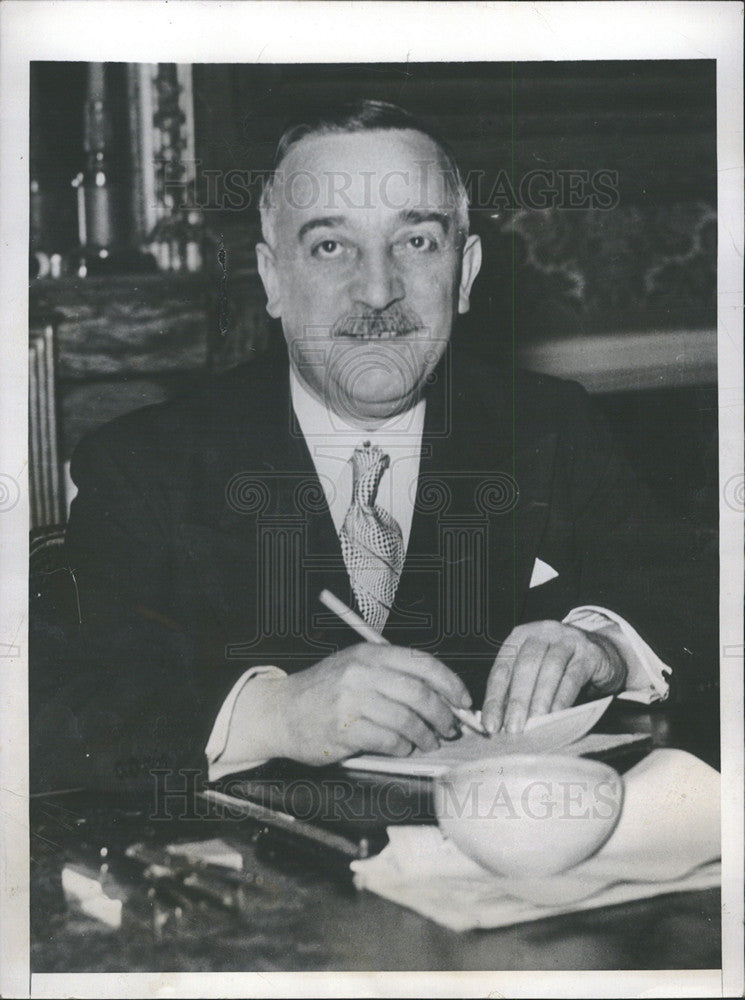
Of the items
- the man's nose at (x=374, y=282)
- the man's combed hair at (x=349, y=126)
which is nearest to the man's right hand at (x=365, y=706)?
the man's nose at (x=374, y=282)

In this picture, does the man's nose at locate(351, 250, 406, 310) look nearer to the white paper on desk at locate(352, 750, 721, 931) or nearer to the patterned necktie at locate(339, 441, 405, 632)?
the patterned necktie at locate(339, 441, 405, 632)

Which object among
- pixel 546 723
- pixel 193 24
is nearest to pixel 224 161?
pixel 193 24

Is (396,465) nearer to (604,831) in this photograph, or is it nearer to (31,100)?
(604,831)

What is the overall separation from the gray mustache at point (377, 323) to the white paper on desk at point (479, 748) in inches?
27.3

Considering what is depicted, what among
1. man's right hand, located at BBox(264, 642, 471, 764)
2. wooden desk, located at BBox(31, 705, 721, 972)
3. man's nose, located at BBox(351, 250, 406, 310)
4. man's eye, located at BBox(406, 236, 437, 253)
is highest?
man's eye, located at BBox(406, 236, 437, 253)

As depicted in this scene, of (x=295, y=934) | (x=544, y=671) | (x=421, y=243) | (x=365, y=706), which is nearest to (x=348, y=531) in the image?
(x=365, y=706)

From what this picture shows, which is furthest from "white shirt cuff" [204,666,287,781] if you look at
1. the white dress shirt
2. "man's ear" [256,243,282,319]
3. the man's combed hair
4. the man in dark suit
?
the man's combed hair

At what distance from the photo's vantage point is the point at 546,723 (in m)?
1.44

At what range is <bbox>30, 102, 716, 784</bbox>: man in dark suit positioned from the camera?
1453 mm

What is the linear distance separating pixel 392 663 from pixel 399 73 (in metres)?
1.01

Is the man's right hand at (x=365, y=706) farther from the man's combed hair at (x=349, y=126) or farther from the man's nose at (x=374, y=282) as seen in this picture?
the man's combed hair at (x=349, y=126)

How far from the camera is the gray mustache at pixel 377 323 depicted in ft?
4.79

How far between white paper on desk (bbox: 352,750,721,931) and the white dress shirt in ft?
0.45

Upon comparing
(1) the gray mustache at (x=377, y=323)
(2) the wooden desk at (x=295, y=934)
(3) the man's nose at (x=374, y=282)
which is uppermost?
(3) the man's nose at (x=374, y=282)
